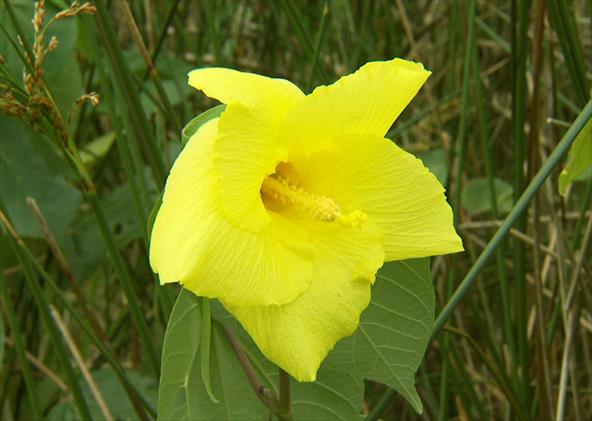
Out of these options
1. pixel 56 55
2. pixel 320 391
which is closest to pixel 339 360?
pixel 320 391

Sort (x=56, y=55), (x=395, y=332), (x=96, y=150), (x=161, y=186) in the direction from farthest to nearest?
(x=96, y=150) → (x=56, y=55) → (x=161, y=186) → (x=395, y=332)

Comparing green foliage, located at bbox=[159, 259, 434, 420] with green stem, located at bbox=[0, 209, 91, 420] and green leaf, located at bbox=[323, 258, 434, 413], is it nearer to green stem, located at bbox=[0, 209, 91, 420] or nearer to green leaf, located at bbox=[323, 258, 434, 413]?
green leaf, located at bbox=[323, 258, 434, 413]

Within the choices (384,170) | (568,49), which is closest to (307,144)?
(384,170)

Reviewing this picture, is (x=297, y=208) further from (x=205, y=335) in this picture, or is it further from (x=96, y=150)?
(x=96, y=150)

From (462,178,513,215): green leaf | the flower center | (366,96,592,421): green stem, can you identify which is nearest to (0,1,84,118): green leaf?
the flower center

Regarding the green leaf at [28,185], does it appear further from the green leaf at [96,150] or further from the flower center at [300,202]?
the flower center at [300,202]

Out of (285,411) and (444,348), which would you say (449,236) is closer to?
(285,411)
